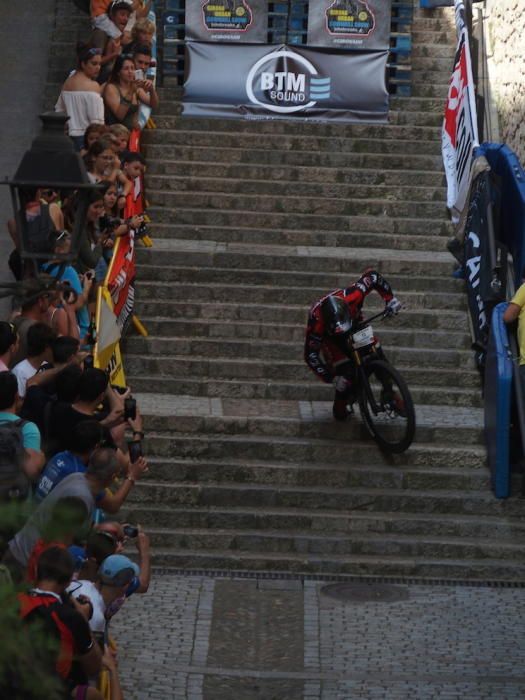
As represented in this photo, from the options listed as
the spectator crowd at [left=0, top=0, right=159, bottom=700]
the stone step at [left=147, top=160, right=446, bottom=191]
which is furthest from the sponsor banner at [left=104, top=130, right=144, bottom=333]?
the stone step at [left=147, top=160, right=446, bottom=191]

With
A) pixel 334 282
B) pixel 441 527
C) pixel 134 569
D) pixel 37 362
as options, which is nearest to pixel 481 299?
pixel 334 282

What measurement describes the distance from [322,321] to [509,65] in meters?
6.27

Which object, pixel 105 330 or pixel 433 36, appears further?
pixel 433 36

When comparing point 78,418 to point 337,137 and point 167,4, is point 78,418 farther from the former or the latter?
point 167,4

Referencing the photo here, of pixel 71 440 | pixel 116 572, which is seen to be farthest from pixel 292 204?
pixel 116 572

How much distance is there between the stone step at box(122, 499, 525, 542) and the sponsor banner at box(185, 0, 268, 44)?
8559 millimetres

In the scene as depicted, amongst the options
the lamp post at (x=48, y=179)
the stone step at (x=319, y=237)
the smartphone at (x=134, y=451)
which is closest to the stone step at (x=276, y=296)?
the stone step at (x=319, y=237)

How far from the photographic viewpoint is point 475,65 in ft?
60.0

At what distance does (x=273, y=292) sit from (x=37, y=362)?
5.14 m

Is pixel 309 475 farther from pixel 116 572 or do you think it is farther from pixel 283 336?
pixel 116 572

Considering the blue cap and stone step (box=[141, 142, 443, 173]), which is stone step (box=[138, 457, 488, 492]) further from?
stone step (box=[141, 142, 443, 173])

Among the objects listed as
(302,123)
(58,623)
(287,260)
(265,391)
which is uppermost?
(302,123)

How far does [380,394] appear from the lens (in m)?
12.9

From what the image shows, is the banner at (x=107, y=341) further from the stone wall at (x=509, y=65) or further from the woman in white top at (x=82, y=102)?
the stone wall at (x=509, y=65)
